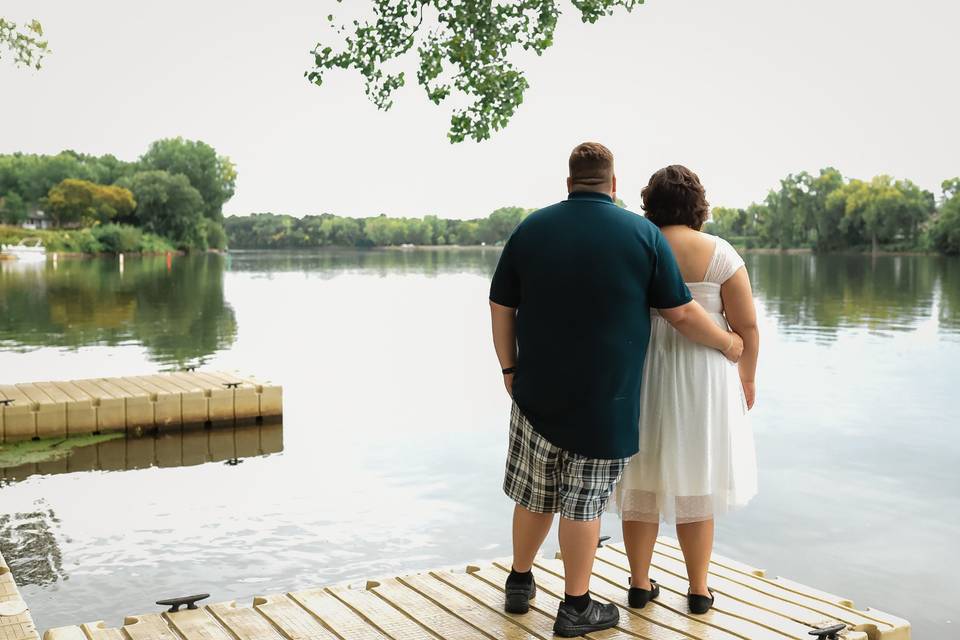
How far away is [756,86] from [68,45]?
79.9 m

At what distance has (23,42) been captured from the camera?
36.8ft

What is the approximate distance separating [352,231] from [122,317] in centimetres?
12435

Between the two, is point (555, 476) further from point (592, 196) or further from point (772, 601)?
point (772, 601)

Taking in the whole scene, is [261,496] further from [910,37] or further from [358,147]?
[358,147]

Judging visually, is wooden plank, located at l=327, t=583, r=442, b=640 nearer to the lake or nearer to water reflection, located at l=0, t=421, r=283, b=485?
the lake

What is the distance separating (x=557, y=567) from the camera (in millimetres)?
4621

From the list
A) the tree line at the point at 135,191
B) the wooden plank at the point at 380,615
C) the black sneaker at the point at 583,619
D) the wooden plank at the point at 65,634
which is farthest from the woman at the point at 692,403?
the tree line at the point at 135,191

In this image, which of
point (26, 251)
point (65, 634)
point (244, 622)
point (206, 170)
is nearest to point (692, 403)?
point (244, 622)

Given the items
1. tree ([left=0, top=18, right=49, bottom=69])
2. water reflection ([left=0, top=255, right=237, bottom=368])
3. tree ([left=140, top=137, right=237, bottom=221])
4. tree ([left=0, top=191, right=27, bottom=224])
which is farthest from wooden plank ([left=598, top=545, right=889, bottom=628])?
tree ([left=0, top=191, right=27, bottom=224])

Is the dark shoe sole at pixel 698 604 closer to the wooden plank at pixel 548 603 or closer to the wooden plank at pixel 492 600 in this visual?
the wooden plank at pixel 548 603

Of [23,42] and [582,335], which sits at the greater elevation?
[23,42]

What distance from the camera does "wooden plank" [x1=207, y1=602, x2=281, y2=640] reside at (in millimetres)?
3842

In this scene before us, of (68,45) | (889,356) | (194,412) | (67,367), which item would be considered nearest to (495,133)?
(194,412)

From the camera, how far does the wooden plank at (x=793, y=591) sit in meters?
3.84
